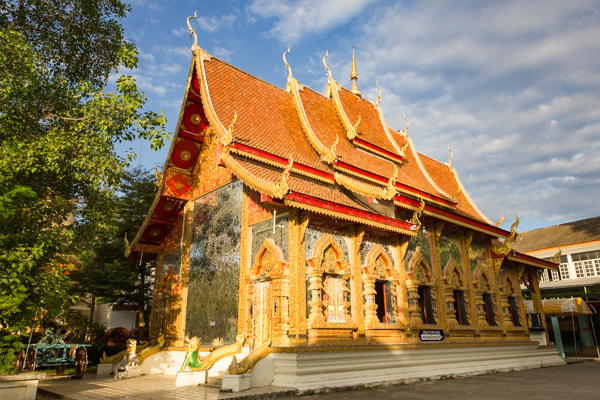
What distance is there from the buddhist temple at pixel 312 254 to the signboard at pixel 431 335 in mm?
51

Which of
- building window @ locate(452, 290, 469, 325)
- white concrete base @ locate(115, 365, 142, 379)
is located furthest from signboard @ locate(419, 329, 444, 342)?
white concrete base @ locate(115, 365, 142, 379)

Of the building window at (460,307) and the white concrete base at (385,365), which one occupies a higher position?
the building window at (460,307)

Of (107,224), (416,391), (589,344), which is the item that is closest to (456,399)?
(416,391)

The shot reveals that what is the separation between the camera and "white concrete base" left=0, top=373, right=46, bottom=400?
5.66 m

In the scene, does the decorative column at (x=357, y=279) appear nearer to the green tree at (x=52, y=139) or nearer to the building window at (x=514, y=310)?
the green tree at (x=52, y=139)

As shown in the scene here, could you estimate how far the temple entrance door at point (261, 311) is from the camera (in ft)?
28.4

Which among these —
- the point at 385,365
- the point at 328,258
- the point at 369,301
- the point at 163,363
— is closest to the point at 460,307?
the point at 385,365

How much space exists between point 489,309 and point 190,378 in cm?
880

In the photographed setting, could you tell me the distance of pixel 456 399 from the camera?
6.73 meters

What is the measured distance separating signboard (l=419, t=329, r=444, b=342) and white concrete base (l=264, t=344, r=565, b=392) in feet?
0.65

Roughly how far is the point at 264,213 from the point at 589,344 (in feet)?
57.0

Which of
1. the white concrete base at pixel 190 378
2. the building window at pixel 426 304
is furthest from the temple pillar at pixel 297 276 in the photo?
the building window at pixel 426 304

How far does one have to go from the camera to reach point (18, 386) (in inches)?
227

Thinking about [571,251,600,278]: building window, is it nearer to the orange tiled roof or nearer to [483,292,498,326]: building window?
the orange tiled roof
